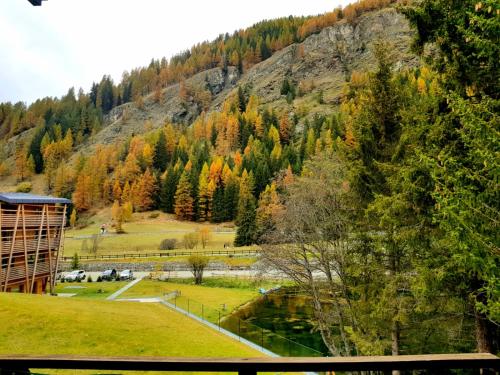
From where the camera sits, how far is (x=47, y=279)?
30188mm

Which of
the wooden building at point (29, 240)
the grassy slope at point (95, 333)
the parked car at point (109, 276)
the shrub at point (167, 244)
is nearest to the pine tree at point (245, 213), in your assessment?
the shrub at point (167, 244)

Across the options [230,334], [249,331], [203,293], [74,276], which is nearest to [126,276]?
[74,276]

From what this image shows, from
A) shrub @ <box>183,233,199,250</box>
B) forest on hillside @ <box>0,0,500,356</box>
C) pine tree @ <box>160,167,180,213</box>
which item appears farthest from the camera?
pine tree @ <box>160,167,180,213</box>

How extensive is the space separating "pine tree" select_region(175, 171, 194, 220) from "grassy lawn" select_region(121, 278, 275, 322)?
43.0 meters

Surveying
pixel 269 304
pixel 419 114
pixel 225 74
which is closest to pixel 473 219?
pixel 419 114

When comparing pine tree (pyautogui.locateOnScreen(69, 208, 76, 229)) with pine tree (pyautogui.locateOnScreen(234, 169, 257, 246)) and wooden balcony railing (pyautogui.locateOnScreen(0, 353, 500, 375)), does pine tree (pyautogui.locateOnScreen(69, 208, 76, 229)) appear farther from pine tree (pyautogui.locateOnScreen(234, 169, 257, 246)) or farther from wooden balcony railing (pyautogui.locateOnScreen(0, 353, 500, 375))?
wooden balcony railing (pyautogui.locateOnScreen(0, 353, 500, 375))

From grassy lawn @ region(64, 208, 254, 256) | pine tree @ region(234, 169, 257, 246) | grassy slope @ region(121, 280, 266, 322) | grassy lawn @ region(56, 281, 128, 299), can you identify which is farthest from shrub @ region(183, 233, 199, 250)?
grassy lawn @ region(56, 281, 128, 299)

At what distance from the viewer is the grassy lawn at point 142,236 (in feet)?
200

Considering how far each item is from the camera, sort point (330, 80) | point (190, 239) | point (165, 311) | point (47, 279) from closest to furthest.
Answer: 1. point (165, 311)
2. point (47, 279)
3. point (190, 239)
4. point (330, 80)

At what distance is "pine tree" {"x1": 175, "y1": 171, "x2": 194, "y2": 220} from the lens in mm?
84625

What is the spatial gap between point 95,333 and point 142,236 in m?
53.2

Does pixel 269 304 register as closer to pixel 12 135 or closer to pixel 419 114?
pixel 419 114

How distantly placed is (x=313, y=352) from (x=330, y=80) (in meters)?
148

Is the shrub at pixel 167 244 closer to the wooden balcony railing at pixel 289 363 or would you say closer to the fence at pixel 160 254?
the fence at pixel 160 254
